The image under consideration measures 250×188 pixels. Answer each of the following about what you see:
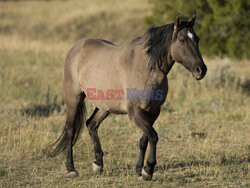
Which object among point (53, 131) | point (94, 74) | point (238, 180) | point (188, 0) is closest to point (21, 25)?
point (188, 0)

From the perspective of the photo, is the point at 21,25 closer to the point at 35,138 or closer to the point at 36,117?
the point at 36,117

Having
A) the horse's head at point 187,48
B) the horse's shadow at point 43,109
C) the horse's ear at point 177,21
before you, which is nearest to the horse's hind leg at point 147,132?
the horse's head at point 187,48

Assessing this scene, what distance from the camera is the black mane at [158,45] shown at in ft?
17.4

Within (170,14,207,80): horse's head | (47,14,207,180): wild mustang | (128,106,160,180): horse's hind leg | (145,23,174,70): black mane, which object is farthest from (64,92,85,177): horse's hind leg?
(170,14,207,80): horse's head

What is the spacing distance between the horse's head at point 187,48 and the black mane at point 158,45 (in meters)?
0.15

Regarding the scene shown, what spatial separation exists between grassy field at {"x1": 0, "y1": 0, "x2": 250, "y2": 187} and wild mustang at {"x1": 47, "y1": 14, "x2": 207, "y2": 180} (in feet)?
1.22

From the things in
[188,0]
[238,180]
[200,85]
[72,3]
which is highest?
[72,3]

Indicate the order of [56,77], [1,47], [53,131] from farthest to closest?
1. [1,47]
2. [56,77]
3. [53,131]

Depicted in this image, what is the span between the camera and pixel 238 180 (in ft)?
17.7

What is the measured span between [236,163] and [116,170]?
1.88 metres

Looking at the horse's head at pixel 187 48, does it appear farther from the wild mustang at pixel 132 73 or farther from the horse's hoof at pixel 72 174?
the horse's hoof at pixel 72 174

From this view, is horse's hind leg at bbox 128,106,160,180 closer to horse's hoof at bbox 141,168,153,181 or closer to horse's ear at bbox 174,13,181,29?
horse's hoof at bbox 141,168,153,181

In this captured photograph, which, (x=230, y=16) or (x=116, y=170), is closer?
(x=116, y=170)

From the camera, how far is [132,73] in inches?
218
